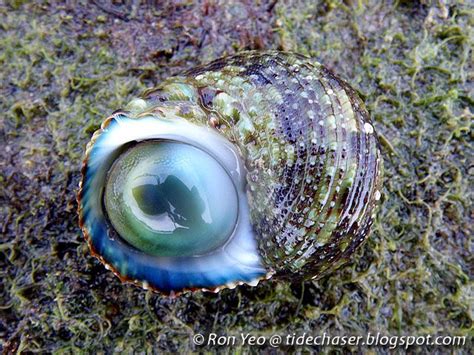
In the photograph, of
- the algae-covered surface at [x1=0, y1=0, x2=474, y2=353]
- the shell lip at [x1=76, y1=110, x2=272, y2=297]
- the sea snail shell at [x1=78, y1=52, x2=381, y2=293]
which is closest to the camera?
the sea snail shell at [x1=78, y1=52, x2=381, y2=293]

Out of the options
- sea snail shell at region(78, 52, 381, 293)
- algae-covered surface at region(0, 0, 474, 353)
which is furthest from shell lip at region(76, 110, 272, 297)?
algae-covered surface at region(0, 0, 474, 353)

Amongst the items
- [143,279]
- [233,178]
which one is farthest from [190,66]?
[143,279]

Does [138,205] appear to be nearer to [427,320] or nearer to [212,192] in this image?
[212,192]

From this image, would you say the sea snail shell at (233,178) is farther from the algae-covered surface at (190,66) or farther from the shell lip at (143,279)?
the algae-covered surface at (190,66)

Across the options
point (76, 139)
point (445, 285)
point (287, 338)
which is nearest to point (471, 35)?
point (445, 285)

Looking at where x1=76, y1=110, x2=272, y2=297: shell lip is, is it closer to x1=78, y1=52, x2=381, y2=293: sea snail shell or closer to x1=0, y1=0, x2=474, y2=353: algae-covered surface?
x1=78, y1=52, x2=381, y2=293: sea snail shell

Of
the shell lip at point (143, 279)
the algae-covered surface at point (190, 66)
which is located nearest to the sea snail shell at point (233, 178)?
the shell lip at point (143, 279)
